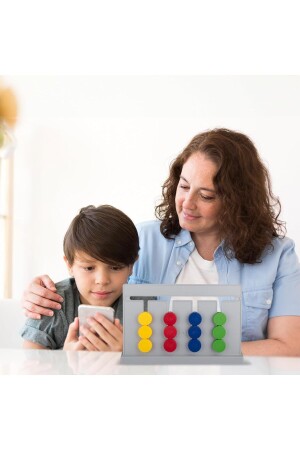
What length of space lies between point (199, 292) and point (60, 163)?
2.40m

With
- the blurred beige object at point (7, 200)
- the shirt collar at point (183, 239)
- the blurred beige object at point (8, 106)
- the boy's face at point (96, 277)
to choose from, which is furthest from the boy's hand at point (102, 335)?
the blurred beige object at point (7, 200)

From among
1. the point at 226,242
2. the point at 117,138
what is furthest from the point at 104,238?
the point at 117,138

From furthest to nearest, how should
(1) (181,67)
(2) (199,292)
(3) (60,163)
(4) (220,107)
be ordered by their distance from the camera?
1. (3) (60,163)
2. (4) (220,107)
3. (1) (181,67)
4. (2) (199,292)

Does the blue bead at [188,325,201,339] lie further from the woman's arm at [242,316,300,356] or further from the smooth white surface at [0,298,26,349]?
the smooth white surface at [0,298,26,349]

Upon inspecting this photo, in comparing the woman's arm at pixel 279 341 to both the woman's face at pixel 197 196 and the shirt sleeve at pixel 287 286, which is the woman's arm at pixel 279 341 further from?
the woman's face at pixel 197 196

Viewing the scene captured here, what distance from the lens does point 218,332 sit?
139 cm

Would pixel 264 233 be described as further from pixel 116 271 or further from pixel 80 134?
pixel 80 134

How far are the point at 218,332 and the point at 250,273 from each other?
0.57m

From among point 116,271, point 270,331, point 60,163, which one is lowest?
point 270,331

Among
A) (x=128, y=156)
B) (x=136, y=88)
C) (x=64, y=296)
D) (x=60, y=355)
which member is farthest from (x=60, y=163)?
(x=60, y=355)

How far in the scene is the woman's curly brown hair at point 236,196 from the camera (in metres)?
1.93

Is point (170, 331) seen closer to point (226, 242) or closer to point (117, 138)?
point (226, 242)

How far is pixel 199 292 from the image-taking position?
139cm

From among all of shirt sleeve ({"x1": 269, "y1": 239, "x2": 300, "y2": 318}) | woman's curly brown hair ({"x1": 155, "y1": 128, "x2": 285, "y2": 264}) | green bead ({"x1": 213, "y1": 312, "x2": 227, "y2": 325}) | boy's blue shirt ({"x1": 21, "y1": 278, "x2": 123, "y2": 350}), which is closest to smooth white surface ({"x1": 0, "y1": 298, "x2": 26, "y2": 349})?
Answer: boy's blue shirt ({"x1": 21, "y1": 278, "x2": 123, "y2": 350})
